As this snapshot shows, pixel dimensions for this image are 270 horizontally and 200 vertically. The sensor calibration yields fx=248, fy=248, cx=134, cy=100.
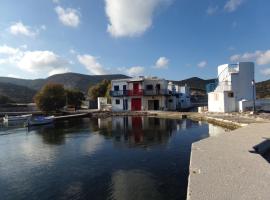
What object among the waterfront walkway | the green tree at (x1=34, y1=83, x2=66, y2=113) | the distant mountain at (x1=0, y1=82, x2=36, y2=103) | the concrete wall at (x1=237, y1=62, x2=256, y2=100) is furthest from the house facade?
the distant mountain at (x1=0, y1=82, x2=36, y2=103)

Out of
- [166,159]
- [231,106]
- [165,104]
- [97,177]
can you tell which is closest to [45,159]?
[97,177]

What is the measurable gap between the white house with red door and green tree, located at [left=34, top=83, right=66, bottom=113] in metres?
10.3

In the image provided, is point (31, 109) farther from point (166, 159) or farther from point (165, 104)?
point (166, 159)

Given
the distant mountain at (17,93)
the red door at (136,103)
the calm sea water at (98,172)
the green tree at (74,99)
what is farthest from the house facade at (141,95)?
the distant mountain at (17,93)

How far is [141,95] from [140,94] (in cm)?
25

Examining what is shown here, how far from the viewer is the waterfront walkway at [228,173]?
5.57m

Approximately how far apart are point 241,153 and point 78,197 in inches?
237

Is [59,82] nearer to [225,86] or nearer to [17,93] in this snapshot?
[17,93]

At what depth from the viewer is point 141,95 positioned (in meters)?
43.7

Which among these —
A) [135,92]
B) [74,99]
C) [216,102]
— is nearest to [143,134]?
[216,102]

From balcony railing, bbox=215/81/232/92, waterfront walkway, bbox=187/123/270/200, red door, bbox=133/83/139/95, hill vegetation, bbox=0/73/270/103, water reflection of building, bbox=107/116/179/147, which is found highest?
hill vegetation, bbox=0/73/270/103

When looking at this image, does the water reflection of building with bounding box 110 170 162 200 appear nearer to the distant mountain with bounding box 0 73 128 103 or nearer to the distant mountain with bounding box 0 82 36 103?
the distant mountain with bounding box 0 82 36 103

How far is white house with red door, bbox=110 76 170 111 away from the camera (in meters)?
43.5

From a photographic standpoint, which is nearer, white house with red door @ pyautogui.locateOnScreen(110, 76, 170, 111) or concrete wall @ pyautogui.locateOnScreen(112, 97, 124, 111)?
white house with red door @ pyautogui.locateOnScreen(110, 76, 170, 111)
